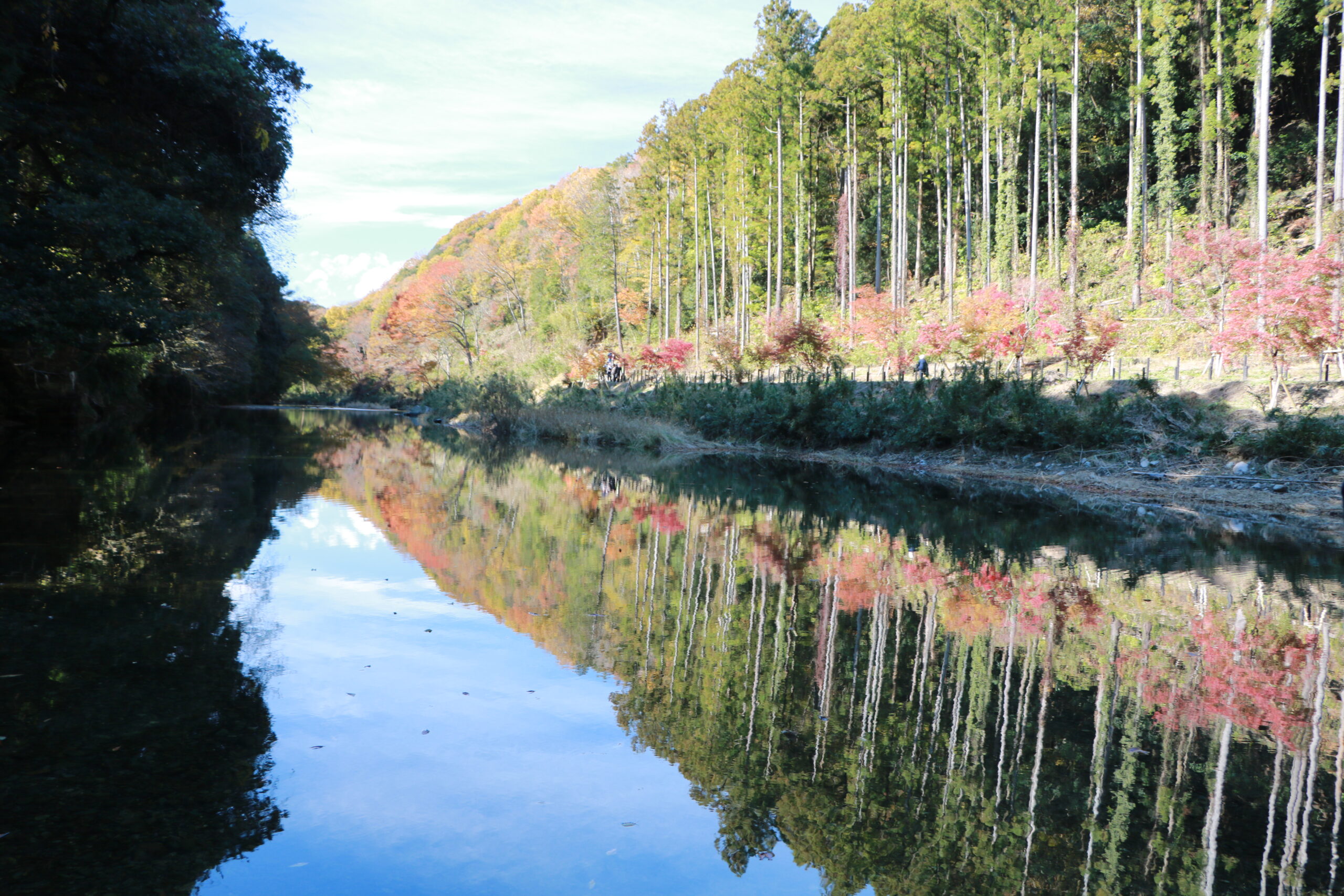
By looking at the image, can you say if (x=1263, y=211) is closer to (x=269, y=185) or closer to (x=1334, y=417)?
(x=1334, y=417)

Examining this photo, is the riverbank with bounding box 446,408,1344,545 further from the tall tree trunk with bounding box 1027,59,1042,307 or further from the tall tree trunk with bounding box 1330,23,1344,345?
the tall tree trunk with bounding box 1027,59,1042,307

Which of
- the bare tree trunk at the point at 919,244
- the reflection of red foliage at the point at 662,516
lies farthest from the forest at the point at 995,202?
the reflection of red foliage at the point at 662,516

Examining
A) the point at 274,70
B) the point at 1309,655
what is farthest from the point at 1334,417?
the point at 274,70

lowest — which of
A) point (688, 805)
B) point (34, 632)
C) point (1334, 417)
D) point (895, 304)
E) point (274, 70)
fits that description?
point (688, 805)

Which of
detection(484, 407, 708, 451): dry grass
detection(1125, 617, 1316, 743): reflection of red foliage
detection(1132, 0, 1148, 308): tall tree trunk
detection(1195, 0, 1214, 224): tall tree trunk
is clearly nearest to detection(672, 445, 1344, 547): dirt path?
detection(1125, 617, 1316, 743): reflection of red foliage

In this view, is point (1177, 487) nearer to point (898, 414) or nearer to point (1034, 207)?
point (898, 414)

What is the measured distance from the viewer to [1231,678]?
5.23m

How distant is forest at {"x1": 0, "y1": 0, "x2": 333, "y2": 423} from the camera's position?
12188 millimetres

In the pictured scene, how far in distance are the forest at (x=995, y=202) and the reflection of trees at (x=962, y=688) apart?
35.4ft

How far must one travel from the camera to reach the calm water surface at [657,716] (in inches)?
124

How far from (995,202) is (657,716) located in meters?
35.4

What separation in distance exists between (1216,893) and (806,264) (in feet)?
127

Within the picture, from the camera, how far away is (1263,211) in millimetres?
19250

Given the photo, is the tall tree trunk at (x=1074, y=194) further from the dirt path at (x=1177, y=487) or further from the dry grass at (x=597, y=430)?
the dry grass at (x=597, y=430)
